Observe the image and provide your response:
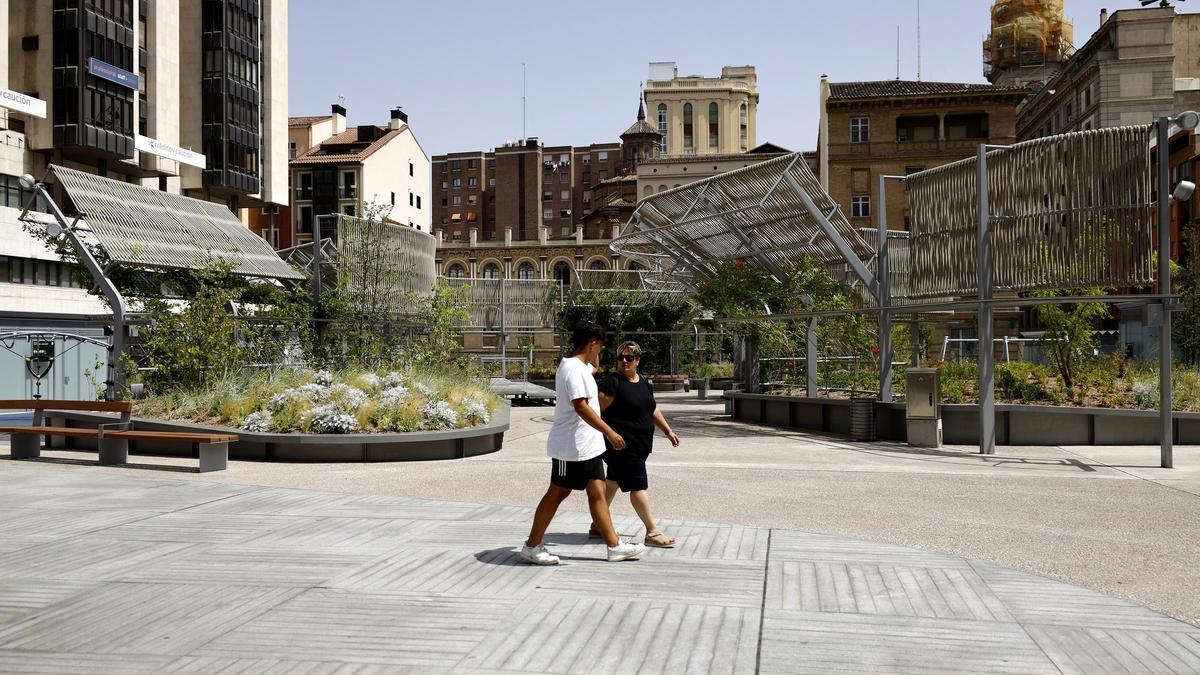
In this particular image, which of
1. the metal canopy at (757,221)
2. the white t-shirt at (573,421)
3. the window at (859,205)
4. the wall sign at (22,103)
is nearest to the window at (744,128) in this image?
the window at (859,205)

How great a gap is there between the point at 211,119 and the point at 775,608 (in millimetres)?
57732

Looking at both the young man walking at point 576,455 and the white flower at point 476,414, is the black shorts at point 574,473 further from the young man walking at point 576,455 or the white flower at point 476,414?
the white flower at point 476,414

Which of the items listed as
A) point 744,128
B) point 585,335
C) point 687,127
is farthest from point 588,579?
point 744,128

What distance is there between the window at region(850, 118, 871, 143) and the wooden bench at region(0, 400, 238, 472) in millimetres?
59527

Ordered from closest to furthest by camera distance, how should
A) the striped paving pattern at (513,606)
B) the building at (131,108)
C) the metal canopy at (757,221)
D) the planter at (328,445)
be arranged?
the striped paving pattern at (513,606), the planter at (328,445), the metal canopy at (757,221), the building at (131,108)

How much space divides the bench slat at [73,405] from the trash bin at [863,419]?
1194cm

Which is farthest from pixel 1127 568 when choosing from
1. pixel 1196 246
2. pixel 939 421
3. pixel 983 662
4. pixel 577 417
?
pixel 1196 246

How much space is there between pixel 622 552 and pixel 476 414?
939cm

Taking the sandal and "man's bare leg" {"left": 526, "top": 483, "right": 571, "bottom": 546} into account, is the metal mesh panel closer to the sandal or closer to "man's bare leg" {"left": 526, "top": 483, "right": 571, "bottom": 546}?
the sandal

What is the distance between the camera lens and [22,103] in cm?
4347

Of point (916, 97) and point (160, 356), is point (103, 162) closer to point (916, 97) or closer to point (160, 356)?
point (160, 356)

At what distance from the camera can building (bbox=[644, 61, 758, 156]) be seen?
115 m

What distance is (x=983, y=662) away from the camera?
201 inches

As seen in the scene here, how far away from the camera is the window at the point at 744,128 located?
115750 millimetres
